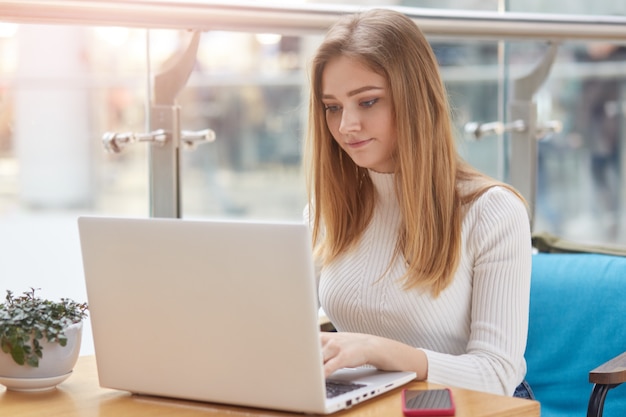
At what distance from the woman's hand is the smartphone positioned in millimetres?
84

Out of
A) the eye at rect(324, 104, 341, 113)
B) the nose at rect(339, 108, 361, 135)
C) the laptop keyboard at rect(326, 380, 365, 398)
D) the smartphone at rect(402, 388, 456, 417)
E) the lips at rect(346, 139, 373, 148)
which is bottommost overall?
the smartphone at rect(402, 388, 456, 417)

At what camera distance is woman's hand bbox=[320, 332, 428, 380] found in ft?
4.99

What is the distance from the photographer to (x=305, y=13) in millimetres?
2414

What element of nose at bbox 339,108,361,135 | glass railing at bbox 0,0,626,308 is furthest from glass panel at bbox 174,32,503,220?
nose at bbox 339,108,361,135

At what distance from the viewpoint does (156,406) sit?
1.50m

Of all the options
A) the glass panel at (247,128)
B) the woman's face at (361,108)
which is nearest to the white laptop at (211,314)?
the woman's face at (361,108)

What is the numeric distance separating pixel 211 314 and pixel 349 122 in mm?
628

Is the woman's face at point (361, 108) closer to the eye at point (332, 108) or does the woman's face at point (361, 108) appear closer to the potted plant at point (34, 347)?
the eye at point (332, 108)

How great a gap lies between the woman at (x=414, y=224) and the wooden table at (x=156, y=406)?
1.00 feet

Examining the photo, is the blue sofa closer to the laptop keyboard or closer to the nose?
the nose

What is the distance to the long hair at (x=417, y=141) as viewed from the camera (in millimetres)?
1901

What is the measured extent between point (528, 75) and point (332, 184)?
3.56 ft

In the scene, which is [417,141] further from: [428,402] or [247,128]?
[247,128]

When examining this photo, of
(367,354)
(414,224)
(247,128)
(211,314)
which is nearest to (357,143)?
(414,224)
